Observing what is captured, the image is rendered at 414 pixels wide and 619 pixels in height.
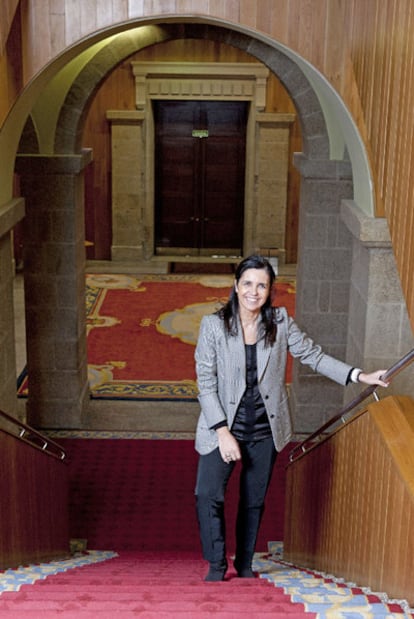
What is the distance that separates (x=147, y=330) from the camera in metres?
12.8

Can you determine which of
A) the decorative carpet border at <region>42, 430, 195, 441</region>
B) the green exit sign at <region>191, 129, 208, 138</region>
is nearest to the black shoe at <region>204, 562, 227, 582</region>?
the decorative carpet border at <region>42, 430, 195, 441</region>

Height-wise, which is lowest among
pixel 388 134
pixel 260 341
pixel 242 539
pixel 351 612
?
pixel 242 539

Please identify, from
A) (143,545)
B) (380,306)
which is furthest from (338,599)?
(143,545)

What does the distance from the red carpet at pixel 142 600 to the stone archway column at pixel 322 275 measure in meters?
4.70

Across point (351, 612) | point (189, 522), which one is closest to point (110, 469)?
point (189, 522)

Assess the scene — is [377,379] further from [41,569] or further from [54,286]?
[54,286]

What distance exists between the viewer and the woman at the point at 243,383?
14.2 ft

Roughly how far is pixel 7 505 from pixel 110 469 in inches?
139

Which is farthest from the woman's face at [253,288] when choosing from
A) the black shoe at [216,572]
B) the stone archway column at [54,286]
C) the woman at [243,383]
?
the stone archway column at [54,286]

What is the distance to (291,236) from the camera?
16641mm

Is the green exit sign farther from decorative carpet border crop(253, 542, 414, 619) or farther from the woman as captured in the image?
decorative carpet border crop(253, 542, 414, 619)

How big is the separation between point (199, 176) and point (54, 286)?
8705 mm

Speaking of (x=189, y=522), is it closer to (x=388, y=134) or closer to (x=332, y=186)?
(x=332, y=186)

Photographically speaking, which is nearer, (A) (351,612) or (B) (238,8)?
(A) (351,612)
